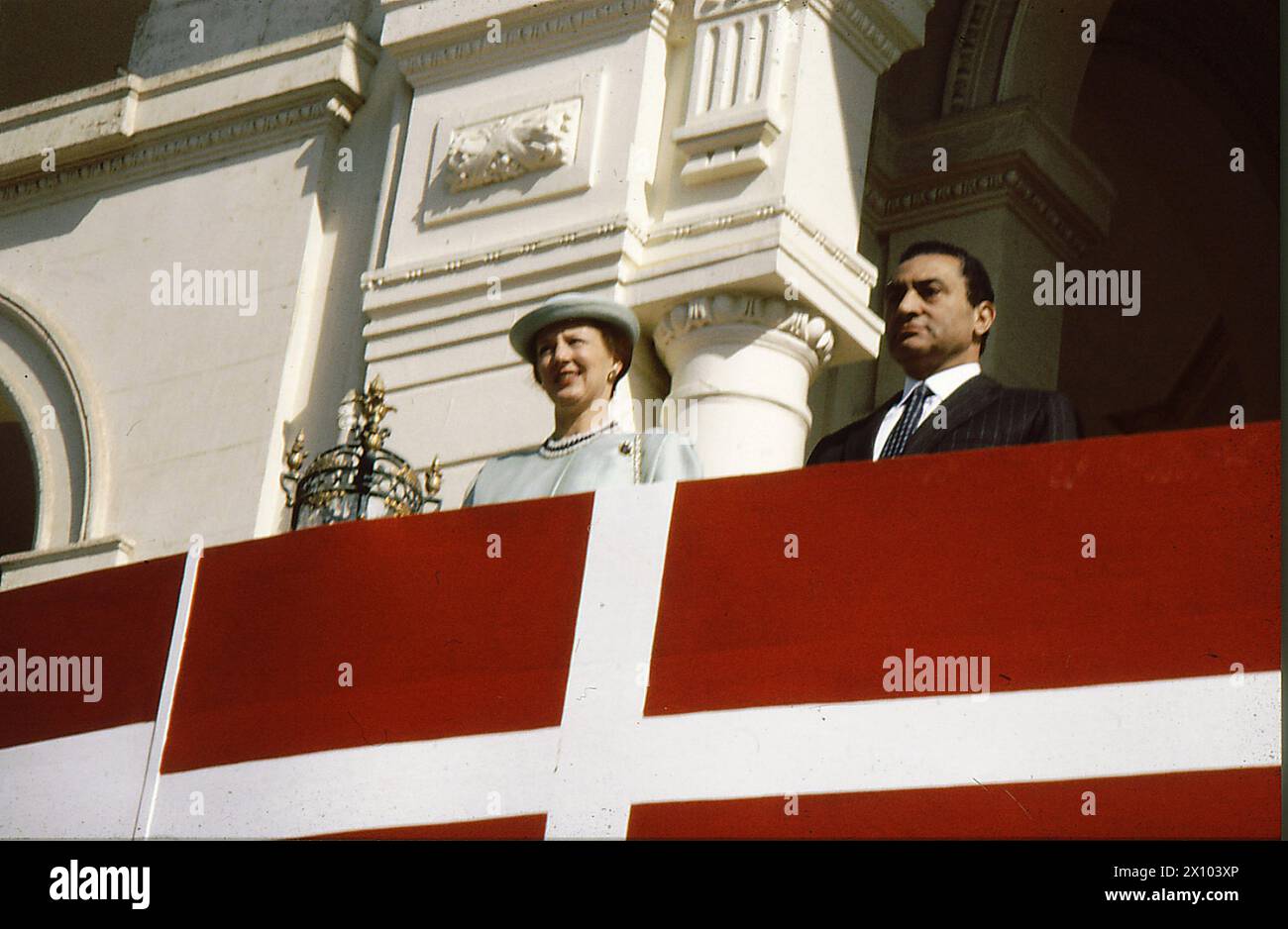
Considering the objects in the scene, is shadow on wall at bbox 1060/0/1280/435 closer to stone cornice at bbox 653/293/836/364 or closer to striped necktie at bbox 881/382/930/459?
stone cornice at bbox 653/293/836/364

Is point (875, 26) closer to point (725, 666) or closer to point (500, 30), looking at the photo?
point (500, 30)

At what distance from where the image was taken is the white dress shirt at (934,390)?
763 cm

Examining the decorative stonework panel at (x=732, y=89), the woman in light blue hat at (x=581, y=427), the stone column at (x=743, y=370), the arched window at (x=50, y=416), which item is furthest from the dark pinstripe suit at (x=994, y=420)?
the arched window at (x=50, y=416)

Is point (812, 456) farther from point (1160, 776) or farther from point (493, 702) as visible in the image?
point (1160, 776)

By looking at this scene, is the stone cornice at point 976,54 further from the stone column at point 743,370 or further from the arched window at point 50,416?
the arched window at point 50,416

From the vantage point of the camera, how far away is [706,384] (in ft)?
31.3

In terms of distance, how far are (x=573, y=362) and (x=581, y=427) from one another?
194 millimetres

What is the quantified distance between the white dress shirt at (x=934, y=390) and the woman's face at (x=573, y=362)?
2.85 ft

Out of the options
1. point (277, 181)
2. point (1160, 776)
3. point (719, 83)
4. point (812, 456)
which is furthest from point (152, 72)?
point (1160, 776)

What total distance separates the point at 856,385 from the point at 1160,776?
17.4 ft

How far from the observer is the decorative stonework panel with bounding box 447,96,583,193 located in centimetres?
1023

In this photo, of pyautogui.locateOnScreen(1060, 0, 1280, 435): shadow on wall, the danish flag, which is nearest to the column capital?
the danish flag

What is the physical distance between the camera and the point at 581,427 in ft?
26.3

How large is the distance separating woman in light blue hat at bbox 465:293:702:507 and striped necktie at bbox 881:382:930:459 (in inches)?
24.1
